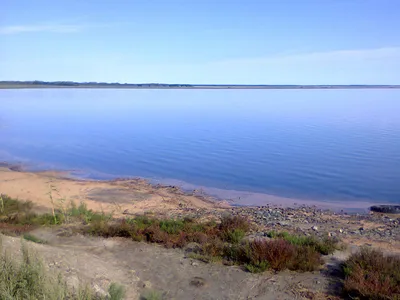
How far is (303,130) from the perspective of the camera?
96.6 ft

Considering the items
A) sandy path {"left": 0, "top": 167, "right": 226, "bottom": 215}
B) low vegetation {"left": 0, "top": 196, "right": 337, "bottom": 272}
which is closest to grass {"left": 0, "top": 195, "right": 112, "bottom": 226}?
low vegetation {"left": 0, "top": 196, "right": 337, "bottom": 272}

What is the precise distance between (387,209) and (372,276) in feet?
23.1

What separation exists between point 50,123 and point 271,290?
111 feet

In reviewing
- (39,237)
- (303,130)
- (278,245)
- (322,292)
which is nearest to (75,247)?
(39,237)

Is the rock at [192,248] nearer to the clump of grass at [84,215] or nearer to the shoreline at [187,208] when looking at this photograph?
the shoreline at [187,208]

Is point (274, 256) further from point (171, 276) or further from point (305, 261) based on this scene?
point (171, 276)

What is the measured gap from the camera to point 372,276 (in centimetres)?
605

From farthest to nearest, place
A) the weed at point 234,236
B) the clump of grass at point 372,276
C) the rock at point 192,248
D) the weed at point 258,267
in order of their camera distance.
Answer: the weed at point 234,236 < the rock at point 192,248 < the weed at point 258,267 < the clump of grass at point 372,276

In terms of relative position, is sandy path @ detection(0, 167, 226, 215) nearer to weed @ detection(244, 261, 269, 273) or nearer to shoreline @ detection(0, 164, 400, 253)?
shoreline @ detection(0, 164, 400, 253)

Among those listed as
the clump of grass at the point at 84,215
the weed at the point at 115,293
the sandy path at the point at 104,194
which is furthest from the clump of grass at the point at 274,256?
the sandy path at the point at 104,194

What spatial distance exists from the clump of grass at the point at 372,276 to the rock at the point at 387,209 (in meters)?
5.89

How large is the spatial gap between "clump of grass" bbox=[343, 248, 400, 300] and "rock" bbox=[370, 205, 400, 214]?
5886mm

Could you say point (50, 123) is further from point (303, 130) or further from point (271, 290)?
point (271, 290)

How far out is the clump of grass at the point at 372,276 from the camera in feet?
18.5
